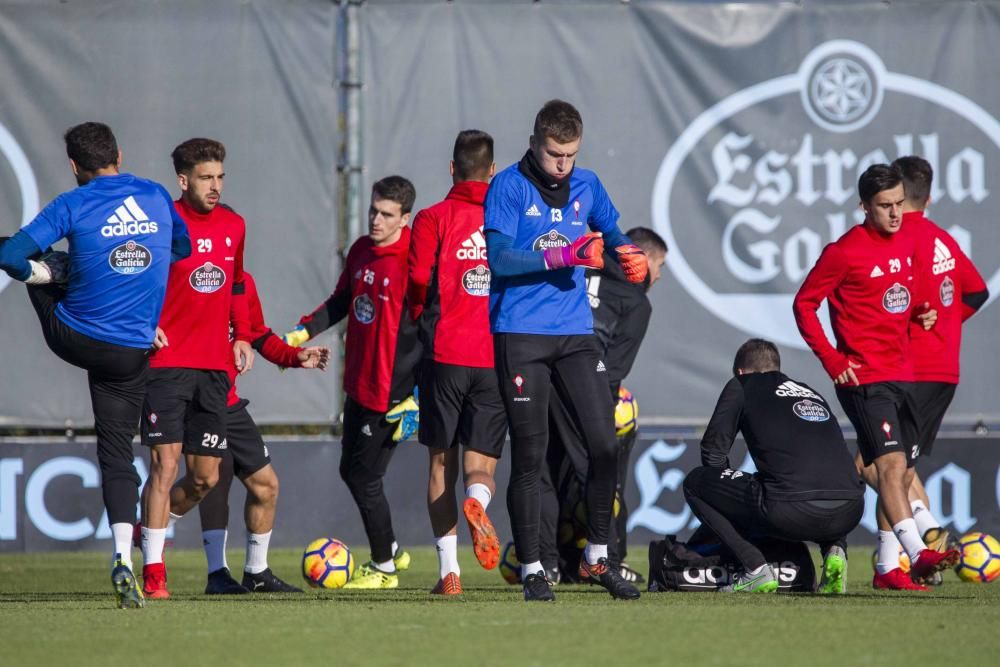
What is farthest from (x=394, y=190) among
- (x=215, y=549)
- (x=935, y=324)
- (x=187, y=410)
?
(x=935, y=324)

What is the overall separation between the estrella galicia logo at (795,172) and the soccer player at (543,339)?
5566mm

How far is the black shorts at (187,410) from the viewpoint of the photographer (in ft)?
26.0

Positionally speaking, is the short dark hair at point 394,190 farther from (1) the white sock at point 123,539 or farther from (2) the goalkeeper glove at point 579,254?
(1) the white sock at point 123,539

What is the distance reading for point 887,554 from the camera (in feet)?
27.9

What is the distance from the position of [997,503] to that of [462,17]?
5755mm

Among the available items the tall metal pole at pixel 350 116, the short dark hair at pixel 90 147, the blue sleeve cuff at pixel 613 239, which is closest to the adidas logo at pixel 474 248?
the blue sleeve cuff at pixel 613 239

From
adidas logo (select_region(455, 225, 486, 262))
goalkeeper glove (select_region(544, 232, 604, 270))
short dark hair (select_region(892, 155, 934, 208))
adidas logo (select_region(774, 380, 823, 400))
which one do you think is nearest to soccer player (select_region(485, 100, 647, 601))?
goalkeeper glove (select_region(544, 232, 604, 270))

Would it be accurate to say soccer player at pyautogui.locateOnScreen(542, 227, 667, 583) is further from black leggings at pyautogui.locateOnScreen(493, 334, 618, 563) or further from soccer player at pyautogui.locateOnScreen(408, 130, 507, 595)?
black leggings at pyautogui.locateOnScreen(493, 334, 618, 563)

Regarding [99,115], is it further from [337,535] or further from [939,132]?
[939,132]

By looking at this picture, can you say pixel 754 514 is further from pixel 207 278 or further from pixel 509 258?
pixel 207 278

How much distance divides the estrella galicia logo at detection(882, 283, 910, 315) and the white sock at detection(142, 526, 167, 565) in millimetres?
4082

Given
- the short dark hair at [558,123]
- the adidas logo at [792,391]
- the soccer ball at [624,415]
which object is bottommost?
the soccer ball at [624,415]

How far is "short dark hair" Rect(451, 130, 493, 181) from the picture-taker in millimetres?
8039

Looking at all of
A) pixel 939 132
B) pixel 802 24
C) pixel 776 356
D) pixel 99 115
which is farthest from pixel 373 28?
pixel 776 356
